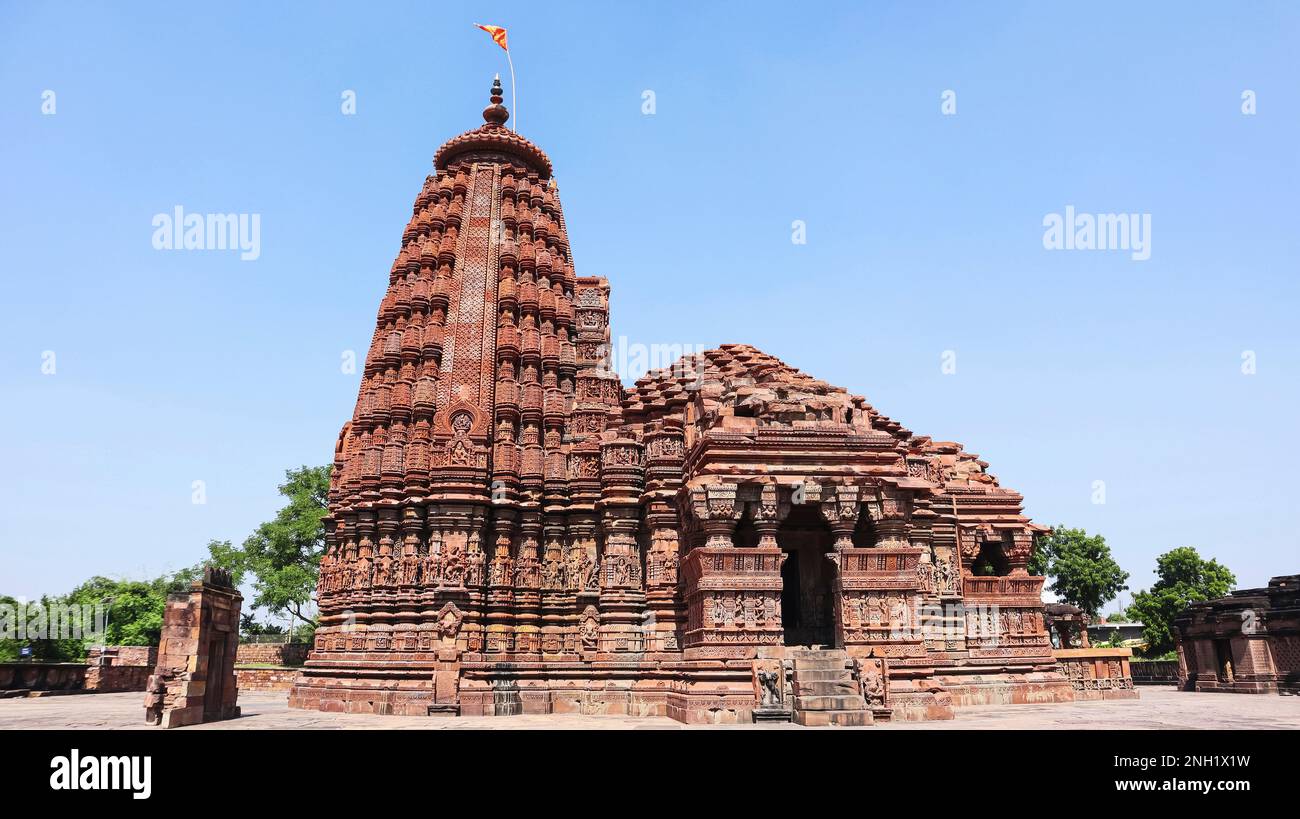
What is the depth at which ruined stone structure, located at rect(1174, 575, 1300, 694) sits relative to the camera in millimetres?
27766

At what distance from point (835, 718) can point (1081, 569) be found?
4453cm

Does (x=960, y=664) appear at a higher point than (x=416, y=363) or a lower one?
lower

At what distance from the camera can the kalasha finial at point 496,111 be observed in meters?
29.9

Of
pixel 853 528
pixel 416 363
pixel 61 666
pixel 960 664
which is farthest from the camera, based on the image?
pixel 61 666

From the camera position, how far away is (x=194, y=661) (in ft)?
54.2

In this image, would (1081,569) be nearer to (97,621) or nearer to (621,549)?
(621,549)

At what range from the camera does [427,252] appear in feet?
90.1

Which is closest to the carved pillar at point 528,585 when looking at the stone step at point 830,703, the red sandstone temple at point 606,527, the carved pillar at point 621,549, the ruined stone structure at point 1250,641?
the red sandstone temple at point 606,527

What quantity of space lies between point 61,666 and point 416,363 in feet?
70.9

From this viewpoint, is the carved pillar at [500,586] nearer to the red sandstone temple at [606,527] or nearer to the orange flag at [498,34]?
the red sandstone temple at [606,527]

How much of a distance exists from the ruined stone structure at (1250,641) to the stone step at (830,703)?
21476 mm
